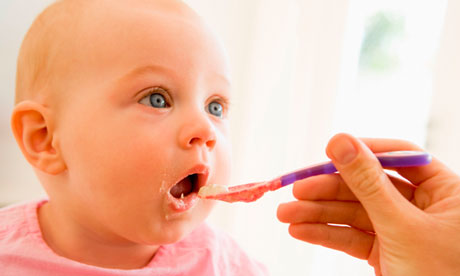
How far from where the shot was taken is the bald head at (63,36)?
0.67 meters

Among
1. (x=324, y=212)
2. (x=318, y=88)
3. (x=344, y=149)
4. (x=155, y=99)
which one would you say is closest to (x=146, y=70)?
(x=155, y=99)

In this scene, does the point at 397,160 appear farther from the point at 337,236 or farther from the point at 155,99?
the point at 155,99

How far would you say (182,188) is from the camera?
0.70m

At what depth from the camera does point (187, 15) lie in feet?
2.39

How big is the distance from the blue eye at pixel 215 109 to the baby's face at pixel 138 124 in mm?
65

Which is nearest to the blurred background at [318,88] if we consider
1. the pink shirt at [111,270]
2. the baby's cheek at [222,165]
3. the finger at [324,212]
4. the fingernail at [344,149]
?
the pink shirt at [111,270]

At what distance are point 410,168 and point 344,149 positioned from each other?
0.21m

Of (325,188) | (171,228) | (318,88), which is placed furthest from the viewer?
→ (318,88)

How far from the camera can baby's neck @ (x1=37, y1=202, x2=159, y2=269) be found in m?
0.77

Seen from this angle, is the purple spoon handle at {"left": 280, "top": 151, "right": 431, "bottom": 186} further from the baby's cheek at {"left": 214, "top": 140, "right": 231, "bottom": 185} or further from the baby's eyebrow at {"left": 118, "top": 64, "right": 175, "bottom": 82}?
the baby's eyebrow at {"left": 118, "top": 64, "right": 175, "bottom": 82}

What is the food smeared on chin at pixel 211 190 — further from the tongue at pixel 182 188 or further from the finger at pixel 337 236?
the finger at pixel 337 236

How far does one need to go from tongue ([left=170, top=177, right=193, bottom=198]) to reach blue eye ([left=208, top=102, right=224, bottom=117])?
0.14 m

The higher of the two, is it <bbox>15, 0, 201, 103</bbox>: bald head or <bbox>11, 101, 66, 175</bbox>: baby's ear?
<bbox>15, 0, 201, 103</bbox>: bald head

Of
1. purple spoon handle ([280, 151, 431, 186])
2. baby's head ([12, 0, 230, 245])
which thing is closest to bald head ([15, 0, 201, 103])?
baby's head ([12, 0, 230, 245])
